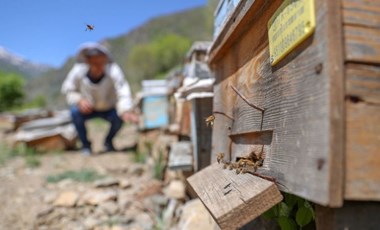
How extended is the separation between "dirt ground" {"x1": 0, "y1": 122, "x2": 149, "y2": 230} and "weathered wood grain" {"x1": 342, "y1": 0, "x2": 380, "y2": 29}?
2.84 meters

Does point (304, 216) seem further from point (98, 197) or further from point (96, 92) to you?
point (96, 92)

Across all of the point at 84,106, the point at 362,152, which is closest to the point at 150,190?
the point at 84,106

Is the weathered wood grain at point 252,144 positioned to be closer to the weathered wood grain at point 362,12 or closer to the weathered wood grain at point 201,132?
the weathered wood grain at point 362,12

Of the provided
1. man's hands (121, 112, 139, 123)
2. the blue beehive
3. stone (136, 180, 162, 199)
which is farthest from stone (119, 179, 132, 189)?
man's hands (121, 112, 139, 123)

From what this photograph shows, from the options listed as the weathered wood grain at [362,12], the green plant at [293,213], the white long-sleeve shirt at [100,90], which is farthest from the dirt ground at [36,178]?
the weathered wood grain at [362,12]

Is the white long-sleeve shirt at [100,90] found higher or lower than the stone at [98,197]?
higher

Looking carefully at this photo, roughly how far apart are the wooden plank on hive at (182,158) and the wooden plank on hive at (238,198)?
1340 millimetres

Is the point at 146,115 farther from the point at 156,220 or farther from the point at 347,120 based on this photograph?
the point at 347,120

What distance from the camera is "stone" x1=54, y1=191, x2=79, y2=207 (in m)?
3.18

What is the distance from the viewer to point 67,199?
3248 mm

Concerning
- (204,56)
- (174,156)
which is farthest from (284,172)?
(204,56)

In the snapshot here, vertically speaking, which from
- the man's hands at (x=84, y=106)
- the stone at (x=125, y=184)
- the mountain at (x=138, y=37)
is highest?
the mountain at (x=138, y=37)

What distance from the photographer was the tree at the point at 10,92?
80.5 ft

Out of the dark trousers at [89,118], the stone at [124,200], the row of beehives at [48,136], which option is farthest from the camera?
the row of beehives at [48,136]
